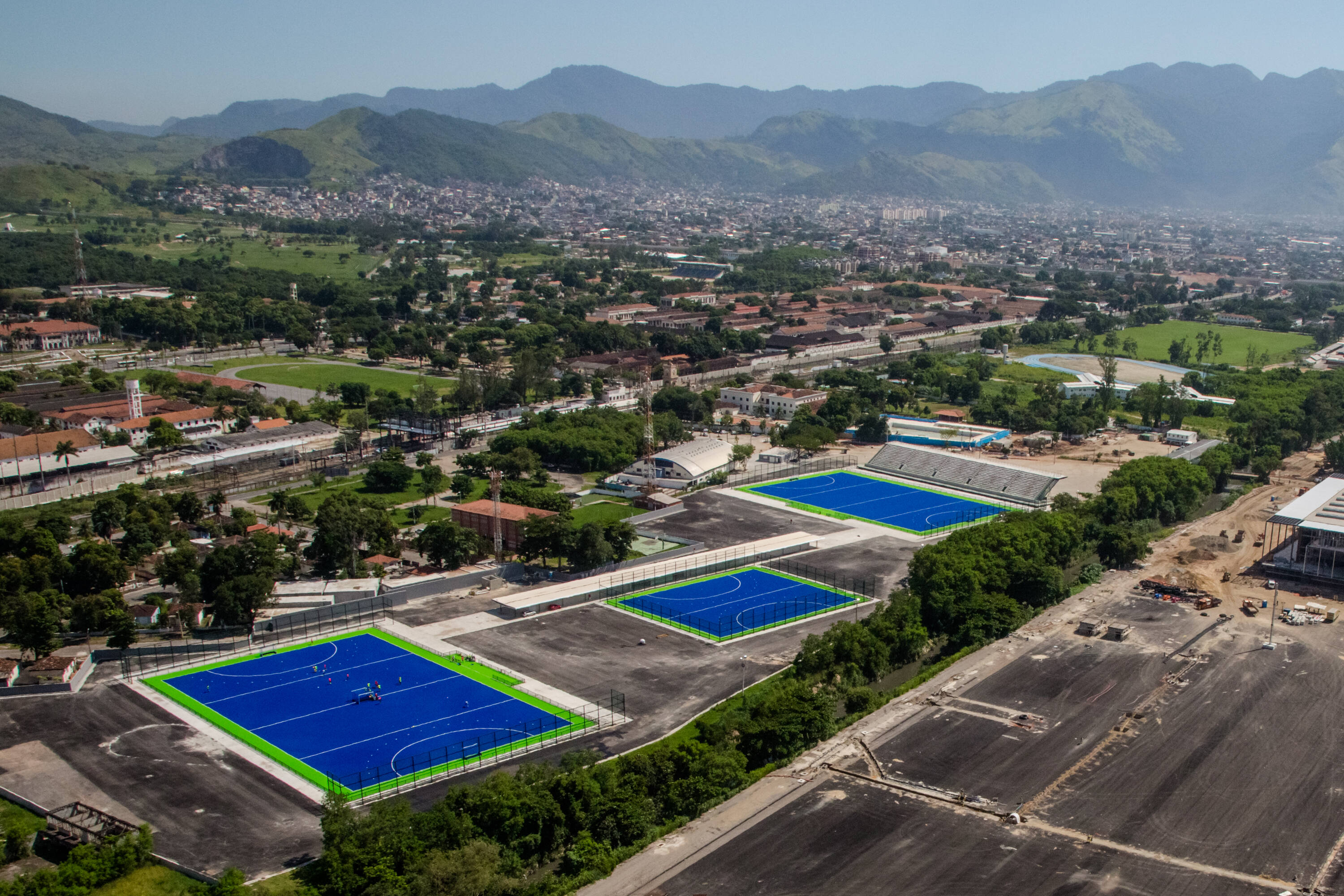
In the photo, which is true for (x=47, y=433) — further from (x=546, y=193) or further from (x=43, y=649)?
(x=546, y=193)

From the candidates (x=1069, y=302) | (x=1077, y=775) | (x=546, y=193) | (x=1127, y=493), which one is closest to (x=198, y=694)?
(x=1077, y=775)

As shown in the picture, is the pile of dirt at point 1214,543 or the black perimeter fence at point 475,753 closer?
the black perimeter fence at point 475,753

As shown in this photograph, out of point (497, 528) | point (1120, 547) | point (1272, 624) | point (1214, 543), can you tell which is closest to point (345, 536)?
point (497, 528)

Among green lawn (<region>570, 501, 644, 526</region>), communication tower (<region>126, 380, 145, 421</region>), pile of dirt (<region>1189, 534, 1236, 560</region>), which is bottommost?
pile of dirt (<region>1189, 534, 1236, 560</region>)


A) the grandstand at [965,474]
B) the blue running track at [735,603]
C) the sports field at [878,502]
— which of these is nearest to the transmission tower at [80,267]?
the sports field at [878,502]

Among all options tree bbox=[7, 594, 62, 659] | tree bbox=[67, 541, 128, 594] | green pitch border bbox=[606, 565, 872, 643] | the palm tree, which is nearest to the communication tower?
the palm tree

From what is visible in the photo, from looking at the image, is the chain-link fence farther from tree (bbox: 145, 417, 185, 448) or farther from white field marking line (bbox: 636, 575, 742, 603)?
tree (bbox: 145, 417, 185, 448)

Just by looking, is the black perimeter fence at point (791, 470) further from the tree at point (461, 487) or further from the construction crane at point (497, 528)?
the construction crane at point (497, 528)
